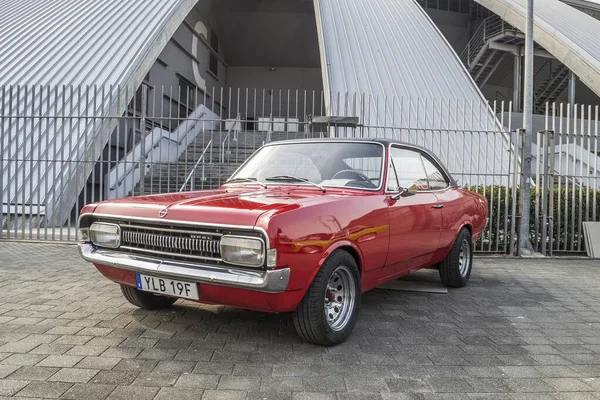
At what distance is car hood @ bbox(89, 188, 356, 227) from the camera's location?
2.84m

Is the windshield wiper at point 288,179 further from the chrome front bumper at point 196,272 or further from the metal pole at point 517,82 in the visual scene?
the metal pole at point 517,82

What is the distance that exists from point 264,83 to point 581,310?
2877 cm

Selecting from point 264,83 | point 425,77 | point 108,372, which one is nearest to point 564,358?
point 108,372

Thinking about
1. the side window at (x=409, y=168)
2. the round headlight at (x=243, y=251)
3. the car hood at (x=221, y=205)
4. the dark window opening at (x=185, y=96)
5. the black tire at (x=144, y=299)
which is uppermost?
the dark window opening at (x=185, y=96)

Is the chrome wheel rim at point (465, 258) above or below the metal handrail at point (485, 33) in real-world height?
below

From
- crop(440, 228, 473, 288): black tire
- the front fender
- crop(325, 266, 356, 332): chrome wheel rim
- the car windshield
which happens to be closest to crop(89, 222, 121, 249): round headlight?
the car windshield

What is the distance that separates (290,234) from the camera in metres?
2.75

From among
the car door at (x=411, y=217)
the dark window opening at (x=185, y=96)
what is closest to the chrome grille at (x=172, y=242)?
the car door at (x=411, y=217)

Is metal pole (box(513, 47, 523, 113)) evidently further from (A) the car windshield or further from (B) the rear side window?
(A) the car windshield

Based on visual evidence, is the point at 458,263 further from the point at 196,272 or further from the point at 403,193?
the point at 196,272

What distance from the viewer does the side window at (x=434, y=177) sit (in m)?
4.62

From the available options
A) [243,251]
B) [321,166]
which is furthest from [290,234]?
[321,166]

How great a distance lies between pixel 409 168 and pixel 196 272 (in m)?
2.38

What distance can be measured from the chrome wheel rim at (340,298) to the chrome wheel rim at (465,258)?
238 centimetres
